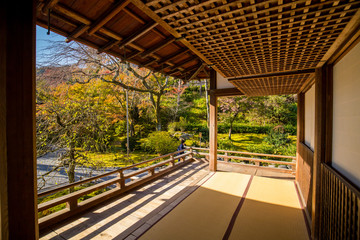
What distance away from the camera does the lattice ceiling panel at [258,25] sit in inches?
40.2

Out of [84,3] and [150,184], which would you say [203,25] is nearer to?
[84,3]

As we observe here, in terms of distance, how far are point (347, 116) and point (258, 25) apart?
1.30m

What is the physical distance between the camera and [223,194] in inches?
142

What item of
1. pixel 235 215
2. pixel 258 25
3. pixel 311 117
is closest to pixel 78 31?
pixel 258 25

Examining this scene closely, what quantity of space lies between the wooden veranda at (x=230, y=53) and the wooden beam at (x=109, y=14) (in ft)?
0.04

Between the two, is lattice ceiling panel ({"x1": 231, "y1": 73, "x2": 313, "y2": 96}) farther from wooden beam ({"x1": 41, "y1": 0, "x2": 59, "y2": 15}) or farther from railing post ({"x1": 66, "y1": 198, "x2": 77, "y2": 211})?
railing post ({"x1": 66, "y1": 198, "x2": 77, "y2": 211})

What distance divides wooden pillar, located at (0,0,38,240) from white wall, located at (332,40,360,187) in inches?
91.2

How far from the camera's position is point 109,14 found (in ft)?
6.09

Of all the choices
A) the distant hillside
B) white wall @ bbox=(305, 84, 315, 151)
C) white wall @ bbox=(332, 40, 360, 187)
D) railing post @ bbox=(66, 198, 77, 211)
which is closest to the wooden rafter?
white wall @ bbox=(332, 40, 360, 187)

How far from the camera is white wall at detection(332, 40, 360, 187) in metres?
1.47

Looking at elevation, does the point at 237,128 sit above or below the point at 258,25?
below

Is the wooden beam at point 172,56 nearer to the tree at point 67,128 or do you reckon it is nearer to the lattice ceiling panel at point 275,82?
the lattice ceiling panel at point 275,82

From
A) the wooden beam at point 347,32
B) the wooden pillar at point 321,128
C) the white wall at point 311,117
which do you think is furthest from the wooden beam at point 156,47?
the white wall at point 311,117

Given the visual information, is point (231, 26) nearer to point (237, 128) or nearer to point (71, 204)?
point (71, 204)
